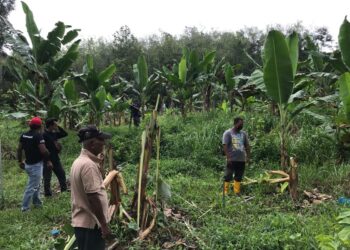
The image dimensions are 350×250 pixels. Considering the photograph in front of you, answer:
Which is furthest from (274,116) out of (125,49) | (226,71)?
(125,49)

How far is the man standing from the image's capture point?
12.9 feet

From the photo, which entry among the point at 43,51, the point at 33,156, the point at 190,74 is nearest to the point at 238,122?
the point at 33,156

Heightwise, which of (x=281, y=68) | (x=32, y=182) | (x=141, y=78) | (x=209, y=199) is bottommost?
(x=209, y=199)

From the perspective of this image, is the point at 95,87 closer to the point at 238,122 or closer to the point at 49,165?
the point at 49,165

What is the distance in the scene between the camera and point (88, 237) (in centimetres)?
410

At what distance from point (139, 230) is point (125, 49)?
89.8ft

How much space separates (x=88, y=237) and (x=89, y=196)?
0.44 m

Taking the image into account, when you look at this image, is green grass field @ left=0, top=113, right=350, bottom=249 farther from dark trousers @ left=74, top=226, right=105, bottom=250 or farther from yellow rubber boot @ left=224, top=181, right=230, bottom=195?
dark trousers @ left=74, top=226, right=105, bottom=250

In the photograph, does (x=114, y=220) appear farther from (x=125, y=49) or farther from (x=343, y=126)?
(x=125, y=49)

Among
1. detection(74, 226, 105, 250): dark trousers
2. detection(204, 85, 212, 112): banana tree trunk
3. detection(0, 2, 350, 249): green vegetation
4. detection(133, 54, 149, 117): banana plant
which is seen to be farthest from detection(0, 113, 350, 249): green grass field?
detection(133, 54, 149, 117): banana plant

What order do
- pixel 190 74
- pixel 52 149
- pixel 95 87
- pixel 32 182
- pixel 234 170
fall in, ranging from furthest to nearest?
1. pixel 190 74
2. pixel 95 87
3. pixel 52 149
4. pixel 234 170
5. pixel 32 182

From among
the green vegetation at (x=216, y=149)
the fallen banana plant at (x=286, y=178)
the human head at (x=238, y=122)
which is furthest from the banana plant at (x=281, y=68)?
the human head at (x=238, y=122)

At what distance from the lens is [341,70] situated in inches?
336

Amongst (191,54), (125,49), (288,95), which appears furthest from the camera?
(125,49)
